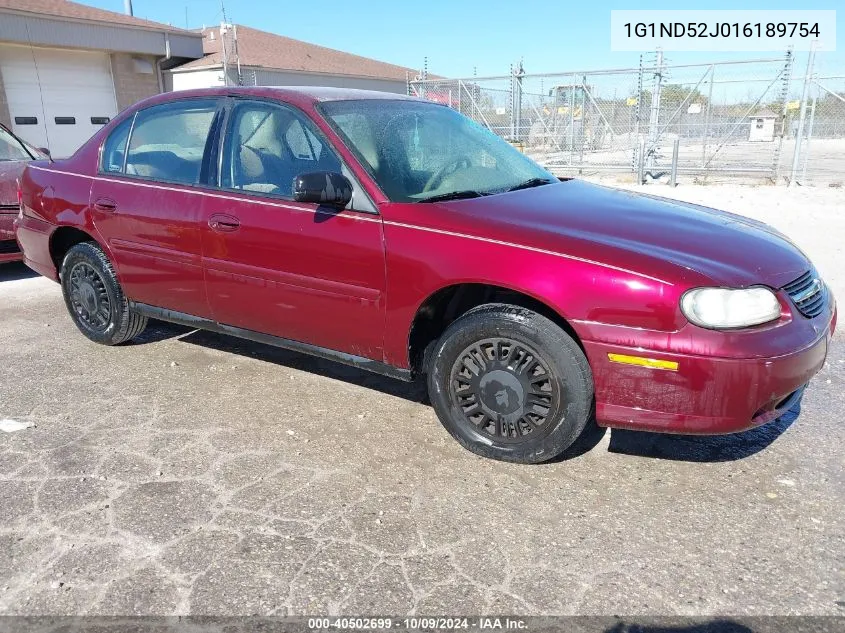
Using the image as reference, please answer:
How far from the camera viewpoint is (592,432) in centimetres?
352

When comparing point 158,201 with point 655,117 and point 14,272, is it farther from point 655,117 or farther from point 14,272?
point 655,117

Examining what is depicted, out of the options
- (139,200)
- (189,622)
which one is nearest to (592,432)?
(189,622)

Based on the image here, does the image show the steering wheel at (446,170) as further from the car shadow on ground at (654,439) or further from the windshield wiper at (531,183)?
the car shadow on ground at (654,439)

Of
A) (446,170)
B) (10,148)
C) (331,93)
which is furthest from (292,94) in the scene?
(10,148)

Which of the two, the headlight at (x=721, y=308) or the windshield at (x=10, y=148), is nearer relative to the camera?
the headlight at (x=721, y=308)

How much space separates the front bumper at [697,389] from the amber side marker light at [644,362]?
0.05ft

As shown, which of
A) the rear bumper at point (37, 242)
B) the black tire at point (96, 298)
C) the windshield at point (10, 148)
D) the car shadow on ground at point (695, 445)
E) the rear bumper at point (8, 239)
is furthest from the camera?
the windshield at point (10, 148)

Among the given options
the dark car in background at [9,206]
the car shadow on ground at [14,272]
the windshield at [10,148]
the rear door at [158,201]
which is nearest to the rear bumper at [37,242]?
the rear door at [158,201]

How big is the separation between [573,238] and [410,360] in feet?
3.33

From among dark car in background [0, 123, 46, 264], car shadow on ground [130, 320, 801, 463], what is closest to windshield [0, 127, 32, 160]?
dark car in background [0, 123, 46, 264]

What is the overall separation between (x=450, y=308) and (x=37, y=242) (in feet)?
11.0

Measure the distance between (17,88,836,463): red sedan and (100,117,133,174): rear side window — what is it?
0.06 feet

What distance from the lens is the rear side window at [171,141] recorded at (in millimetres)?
3945

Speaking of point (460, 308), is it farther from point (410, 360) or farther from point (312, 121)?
point (312, 121)
